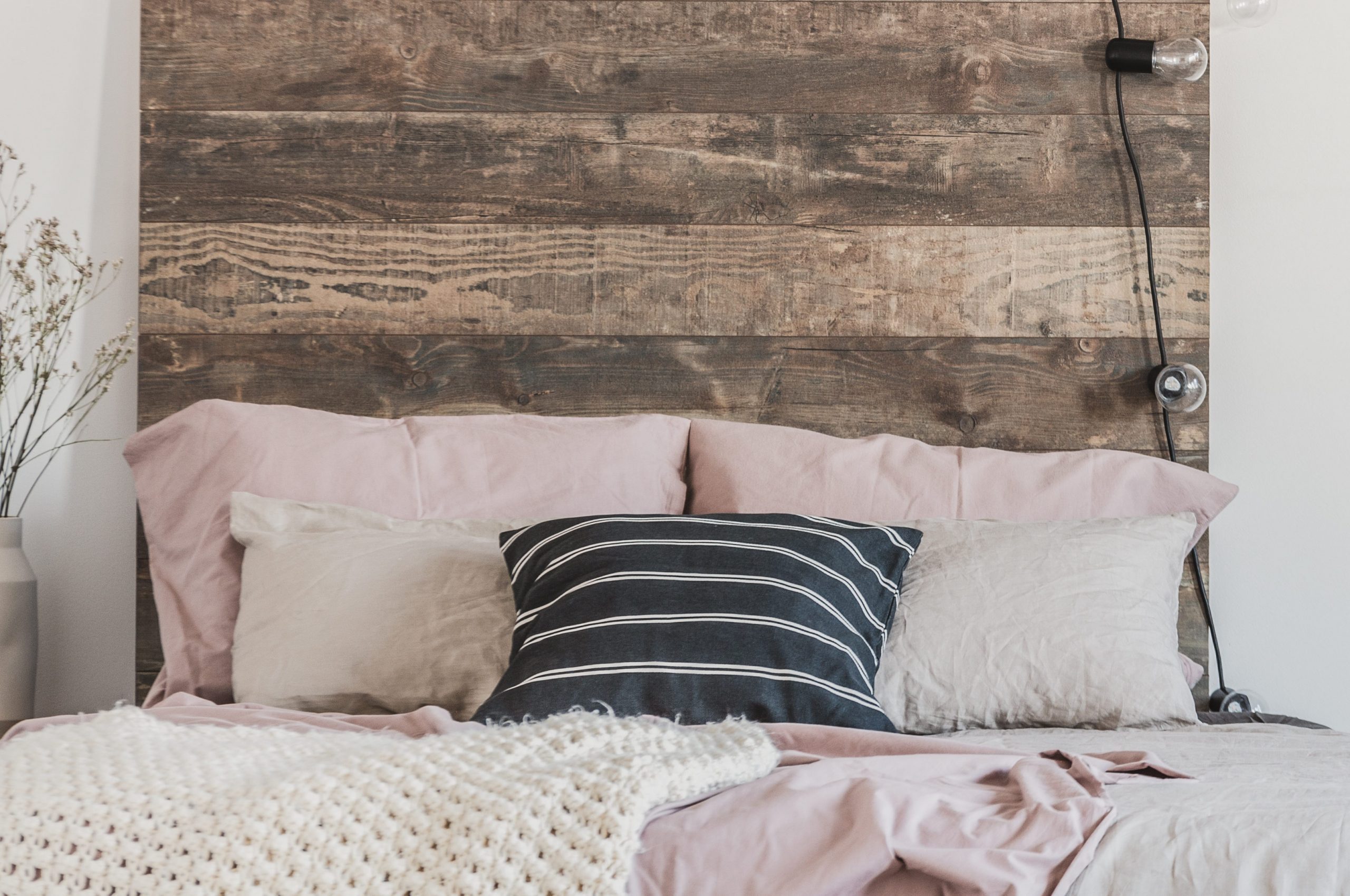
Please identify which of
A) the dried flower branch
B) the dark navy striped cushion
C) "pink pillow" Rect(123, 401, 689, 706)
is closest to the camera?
the dark navy striped cushion

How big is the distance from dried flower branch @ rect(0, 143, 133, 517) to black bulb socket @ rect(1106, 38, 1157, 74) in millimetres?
1989

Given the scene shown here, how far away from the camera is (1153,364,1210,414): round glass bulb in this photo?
6.50 feet

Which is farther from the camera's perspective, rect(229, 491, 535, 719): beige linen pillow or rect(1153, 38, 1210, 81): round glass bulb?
rect(1153, 38, 1210, 81): round glass bulb

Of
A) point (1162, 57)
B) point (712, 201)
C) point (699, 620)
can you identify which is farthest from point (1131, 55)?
point (699, 620)

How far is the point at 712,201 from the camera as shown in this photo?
204cm

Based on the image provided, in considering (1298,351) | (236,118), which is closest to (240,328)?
(236,118)

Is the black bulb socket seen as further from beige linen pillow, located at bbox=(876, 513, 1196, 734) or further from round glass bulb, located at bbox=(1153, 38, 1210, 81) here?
beige linen pillow, located at bbox=(876, 513, 1196, 734)

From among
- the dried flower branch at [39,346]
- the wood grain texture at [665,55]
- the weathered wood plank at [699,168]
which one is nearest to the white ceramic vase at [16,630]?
the dried flower branch at [39,346]

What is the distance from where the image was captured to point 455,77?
2035 mm

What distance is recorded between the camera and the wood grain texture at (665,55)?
6.64ft

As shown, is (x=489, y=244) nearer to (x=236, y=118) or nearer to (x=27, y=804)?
(x=236, y=118)

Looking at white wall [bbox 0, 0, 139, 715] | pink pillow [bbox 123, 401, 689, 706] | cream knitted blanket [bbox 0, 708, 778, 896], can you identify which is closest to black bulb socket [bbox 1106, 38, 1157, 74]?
pink pillow [bbox 123, 401, 689, 706]

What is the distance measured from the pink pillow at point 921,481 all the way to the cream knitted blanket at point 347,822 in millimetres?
925

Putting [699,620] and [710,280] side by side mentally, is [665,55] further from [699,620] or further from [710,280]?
[699,620]
